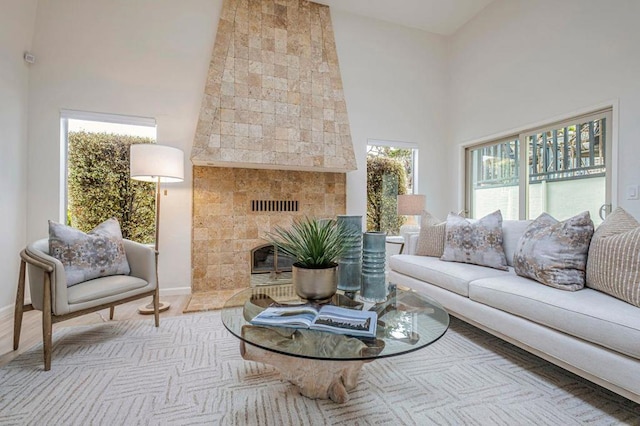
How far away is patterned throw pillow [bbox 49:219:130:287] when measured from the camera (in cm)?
206

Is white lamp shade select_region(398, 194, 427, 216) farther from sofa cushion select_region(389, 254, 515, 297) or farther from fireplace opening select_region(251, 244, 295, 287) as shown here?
fireplace opening select_region(251, 244, 295, 287)

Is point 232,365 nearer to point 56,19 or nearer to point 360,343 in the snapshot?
point 360,343

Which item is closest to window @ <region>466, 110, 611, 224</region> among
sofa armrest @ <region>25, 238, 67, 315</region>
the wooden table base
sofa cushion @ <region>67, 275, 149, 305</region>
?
the wooden table base

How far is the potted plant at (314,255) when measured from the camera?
4.92 feet

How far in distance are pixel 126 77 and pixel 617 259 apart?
4377 millimetres

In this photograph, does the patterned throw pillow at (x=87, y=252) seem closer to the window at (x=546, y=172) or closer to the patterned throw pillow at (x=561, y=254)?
the patterned throw pillow at (x=561, y=254)

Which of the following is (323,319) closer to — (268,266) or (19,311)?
(19,311)

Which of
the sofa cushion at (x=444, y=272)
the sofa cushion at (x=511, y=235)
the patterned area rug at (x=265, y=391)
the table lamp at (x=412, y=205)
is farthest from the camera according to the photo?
the table lamp at (x=412, y=205)

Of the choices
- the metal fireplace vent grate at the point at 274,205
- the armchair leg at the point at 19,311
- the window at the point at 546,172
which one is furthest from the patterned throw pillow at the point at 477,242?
the armchair leg at the point at 19,311

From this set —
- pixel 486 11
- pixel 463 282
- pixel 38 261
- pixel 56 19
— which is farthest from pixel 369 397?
pixel 486 11

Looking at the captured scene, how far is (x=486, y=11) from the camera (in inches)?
154

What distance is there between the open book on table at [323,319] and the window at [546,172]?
2.96 metres

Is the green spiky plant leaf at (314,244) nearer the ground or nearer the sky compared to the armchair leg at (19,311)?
nearer the sky

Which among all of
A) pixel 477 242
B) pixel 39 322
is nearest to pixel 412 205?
pixel 477 242
